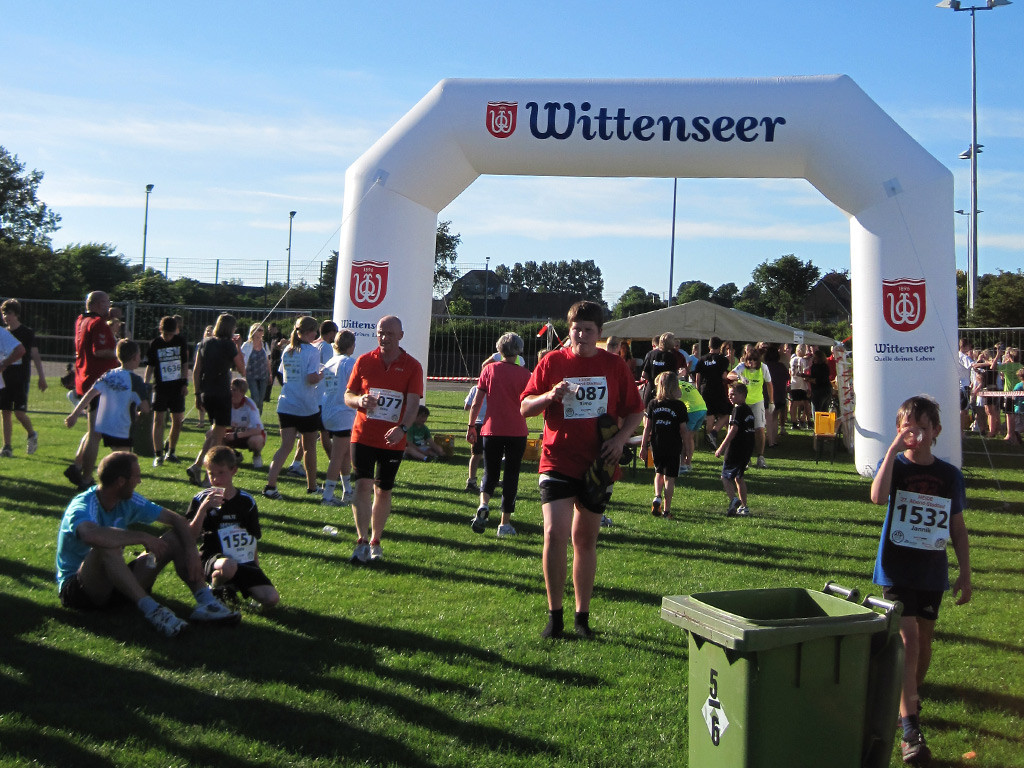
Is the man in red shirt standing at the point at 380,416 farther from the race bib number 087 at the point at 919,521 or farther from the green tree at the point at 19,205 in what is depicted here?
the green tree at the point at 19,205

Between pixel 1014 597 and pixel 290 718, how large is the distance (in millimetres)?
5424

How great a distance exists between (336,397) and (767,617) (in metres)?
5.86

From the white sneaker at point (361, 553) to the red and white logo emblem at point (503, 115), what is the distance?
7.31 meters

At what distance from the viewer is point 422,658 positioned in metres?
4.96

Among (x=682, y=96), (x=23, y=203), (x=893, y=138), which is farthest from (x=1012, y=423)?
(x=23, y=203)

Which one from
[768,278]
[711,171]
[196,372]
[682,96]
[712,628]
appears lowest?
[712,628]

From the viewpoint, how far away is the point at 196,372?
9.84m

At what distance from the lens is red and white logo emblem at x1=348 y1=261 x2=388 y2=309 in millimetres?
12695

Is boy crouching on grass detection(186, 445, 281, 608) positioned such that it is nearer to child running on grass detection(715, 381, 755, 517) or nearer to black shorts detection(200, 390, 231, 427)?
black shorts detection(200, 390, 231, 427)

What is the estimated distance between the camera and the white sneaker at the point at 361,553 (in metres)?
7.00

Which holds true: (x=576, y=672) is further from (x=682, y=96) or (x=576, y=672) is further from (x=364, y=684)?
(x=682, y=96)

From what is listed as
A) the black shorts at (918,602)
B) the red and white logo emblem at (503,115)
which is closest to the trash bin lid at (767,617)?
the black shorts at (918,602)

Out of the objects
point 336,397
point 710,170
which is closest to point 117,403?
point 336,397

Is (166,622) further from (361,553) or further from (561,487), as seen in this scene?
(561,487)
